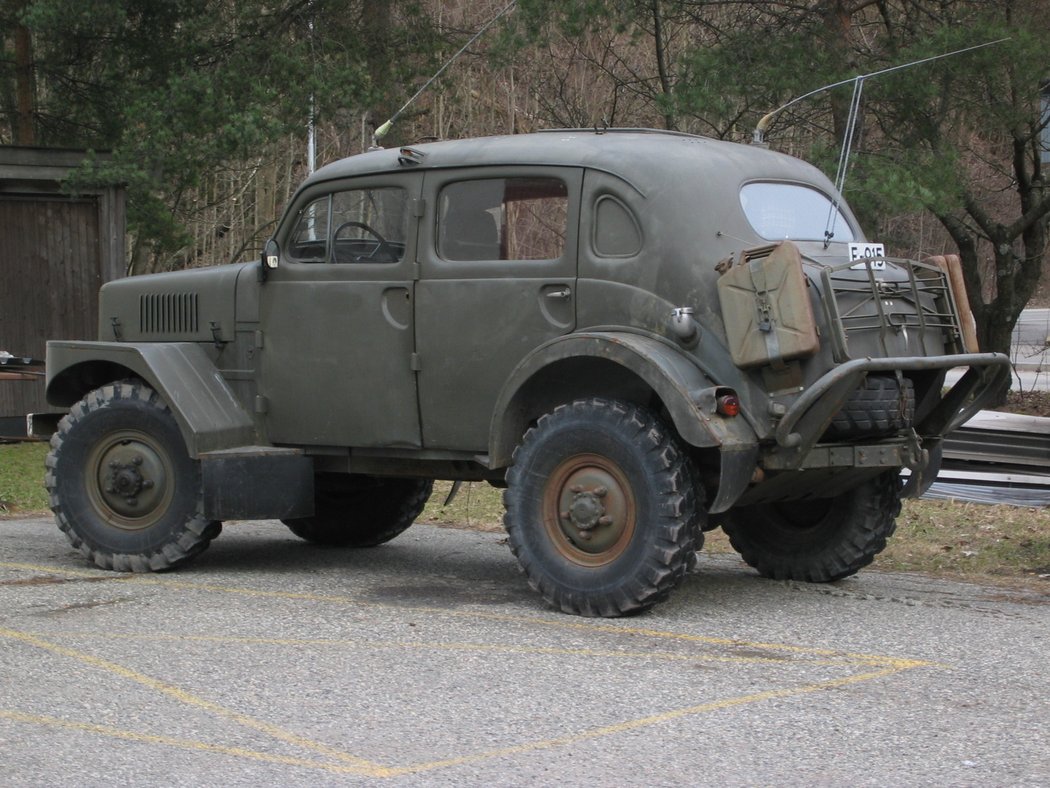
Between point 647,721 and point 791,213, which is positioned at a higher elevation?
point 791,213

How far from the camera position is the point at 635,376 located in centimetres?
738

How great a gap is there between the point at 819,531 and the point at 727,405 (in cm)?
172

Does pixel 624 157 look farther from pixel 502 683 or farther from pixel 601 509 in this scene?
pixel 502 683

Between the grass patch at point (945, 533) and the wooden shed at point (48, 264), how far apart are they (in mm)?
4272

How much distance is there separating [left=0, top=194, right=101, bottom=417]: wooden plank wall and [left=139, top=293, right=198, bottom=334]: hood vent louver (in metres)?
8.43

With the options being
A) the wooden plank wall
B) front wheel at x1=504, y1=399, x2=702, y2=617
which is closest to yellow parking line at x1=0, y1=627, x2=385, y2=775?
front wheel at x1=504, y1=399, x2=702, y2=617

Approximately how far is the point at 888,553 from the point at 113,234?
10.4 metres

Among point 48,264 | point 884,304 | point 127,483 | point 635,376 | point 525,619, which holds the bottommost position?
point 525,619

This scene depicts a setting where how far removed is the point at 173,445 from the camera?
8.45 m

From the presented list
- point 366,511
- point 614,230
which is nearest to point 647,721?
point 614,230

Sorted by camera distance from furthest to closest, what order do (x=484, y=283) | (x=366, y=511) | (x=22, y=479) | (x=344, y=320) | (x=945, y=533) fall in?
(x=22, y=479) → (x=945, y=533) → (x=366, y=511) → (x=344, y=320) → (x=484, y=283)

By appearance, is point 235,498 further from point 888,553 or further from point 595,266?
point 888,553

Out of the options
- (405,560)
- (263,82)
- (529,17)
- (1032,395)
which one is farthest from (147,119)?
(1032,395)

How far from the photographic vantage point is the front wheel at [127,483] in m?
8.43
